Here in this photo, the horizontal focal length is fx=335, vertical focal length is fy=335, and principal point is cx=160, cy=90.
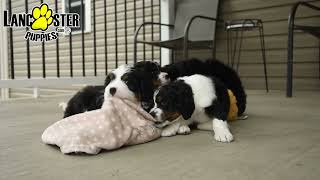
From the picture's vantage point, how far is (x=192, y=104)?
1.52m

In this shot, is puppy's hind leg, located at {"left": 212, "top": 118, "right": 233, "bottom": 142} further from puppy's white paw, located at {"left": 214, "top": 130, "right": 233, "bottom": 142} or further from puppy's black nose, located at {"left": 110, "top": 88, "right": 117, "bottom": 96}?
puppy's black nose, located at {"left": 110, "top": 88, "right": 117, "bottom": 96}

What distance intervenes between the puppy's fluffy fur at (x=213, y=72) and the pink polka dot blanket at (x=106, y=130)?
1.81 ft

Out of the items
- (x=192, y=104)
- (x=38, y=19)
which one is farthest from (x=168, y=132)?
(x=38, y=19)

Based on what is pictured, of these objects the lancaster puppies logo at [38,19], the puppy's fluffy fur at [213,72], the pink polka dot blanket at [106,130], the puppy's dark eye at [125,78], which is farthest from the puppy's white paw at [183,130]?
the lancaster puppies logo at [38,19]

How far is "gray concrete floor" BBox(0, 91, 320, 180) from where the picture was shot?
3.31ft

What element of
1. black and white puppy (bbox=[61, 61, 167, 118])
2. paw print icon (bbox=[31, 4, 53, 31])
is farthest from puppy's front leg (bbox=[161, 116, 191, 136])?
paw print icon (bbox=[31, 4, 53, 31])

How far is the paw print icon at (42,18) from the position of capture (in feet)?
14.0

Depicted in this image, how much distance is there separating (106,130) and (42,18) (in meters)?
3.56

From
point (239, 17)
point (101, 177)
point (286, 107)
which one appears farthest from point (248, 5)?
point (101, 177)

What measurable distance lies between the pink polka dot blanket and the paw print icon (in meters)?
3.16

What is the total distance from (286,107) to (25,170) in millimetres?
1992

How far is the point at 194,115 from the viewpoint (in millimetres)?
1646

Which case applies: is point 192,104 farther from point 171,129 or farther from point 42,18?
point 42,18

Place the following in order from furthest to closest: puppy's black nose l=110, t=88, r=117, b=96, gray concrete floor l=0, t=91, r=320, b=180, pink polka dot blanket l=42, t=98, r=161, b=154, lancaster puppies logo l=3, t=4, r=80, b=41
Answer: lancaster puppies logo l=3, t=4, r=80, b=41 → puppy's black nose l=110, t=88, r=117, b=96 → pink polka dot blanket l=42, t=98, r=161, b=154 → gray concrete floor l=0, t=91, r=320, b=180
